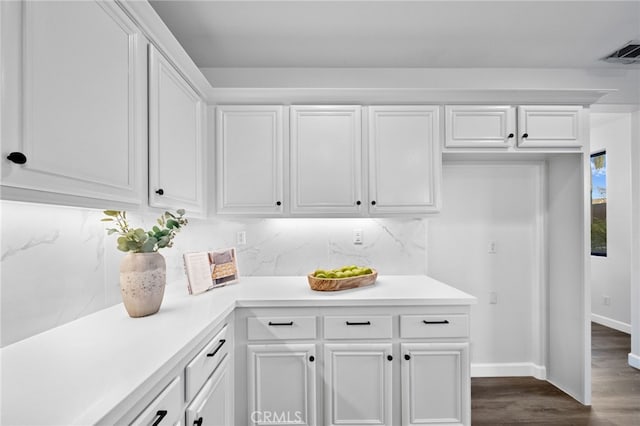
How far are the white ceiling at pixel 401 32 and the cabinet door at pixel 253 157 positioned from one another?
1.63 ft

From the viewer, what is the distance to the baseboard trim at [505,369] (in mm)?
2803

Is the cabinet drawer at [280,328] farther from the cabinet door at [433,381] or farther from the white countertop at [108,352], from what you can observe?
the cabinet door at [433,381]

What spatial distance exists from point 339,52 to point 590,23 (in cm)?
167

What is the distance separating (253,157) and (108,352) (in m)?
1.55

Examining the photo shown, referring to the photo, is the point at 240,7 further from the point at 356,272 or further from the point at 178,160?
the point at 356,272

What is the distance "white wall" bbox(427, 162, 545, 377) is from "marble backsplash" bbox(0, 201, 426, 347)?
15.2 inches

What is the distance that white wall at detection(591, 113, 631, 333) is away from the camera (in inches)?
153

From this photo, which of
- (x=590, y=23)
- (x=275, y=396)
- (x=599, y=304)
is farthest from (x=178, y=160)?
(x=599, y=304)

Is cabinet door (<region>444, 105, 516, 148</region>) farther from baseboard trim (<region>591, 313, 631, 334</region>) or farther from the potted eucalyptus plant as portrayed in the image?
baseboard trim (<region>591, 313, 631, 334</region>)

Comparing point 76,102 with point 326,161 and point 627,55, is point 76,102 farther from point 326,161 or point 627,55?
point 627,55

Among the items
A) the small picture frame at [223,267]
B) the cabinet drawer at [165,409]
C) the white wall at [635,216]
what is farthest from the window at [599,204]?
the cabinet drawer at [165,409]

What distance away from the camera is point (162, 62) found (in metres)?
1.59

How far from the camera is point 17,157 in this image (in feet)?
2.62

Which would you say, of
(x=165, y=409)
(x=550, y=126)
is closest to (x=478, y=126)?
(x=550, y=126)
